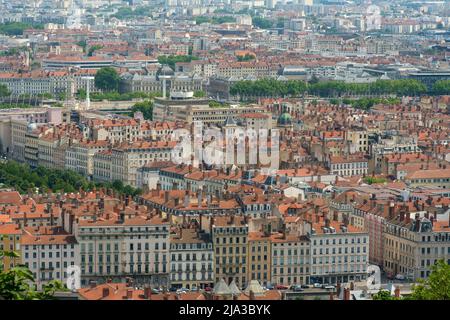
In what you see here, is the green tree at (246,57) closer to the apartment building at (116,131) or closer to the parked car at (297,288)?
the apartment building at (116,131)

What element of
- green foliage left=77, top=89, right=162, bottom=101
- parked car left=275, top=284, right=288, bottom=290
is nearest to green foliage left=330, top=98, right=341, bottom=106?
green foliage left=77, top=89, right=162, bottom=101

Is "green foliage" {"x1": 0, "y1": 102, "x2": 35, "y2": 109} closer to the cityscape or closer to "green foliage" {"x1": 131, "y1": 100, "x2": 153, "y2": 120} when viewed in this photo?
the cityscape

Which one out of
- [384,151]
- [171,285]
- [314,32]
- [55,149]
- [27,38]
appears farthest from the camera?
[314,32]

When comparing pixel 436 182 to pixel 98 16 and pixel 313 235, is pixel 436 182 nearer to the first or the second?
pixel 313 235

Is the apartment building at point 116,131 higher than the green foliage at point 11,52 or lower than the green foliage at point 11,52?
higher

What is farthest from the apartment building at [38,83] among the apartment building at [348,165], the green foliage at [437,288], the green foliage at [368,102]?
the green foliage at [437,288]
